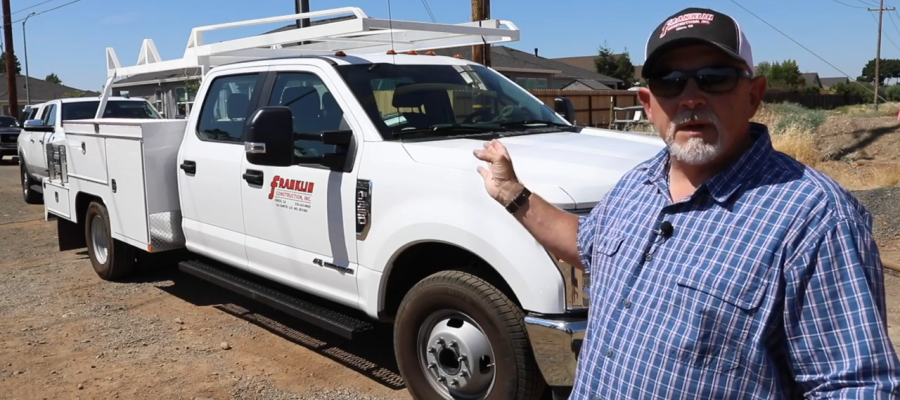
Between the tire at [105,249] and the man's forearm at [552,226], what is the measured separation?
5325 mm

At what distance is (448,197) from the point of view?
3672mm

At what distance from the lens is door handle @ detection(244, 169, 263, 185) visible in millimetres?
4797

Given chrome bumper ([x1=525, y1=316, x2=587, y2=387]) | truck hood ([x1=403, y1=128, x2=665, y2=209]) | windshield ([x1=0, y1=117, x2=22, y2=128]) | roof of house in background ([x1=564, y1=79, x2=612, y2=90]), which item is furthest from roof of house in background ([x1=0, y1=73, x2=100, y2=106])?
chrome bumper ([x1=525, y1=316, x2=587, y2=387])

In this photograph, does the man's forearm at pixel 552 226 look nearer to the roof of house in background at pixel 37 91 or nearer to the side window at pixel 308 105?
the side window at pixel 308 105

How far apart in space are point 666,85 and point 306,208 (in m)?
3.03

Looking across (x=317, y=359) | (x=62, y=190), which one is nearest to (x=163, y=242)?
(x=317, y=359)

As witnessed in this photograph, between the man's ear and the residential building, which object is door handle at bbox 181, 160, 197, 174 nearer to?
the man's ear

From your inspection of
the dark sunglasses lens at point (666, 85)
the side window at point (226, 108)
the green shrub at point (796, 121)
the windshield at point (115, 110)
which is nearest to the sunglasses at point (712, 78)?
the dark sunglasses lens at point (666, 85)

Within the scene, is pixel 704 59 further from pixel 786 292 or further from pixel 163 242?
pixel 163 242

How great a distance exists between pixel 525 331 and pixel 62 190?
590 centimetres

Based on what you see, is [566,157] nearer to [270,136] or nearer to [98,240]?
[270,136]

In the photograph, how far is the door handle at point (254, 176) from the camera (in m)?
4.80

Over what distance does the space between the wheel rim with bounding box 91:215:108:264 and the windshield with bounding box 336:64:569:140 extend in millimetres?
3676

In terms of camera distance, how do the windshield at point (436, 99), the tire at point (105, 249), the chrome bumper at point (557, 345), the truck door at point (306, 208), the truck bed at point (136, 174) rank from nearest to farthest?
1. the chrome bumper at point (557, 345)
2. the truck door at point (306, 208)
3. the windshield at point (436, 99)
4. the truck bed at point (136, 174)
5. the tire at point (105, 249)
